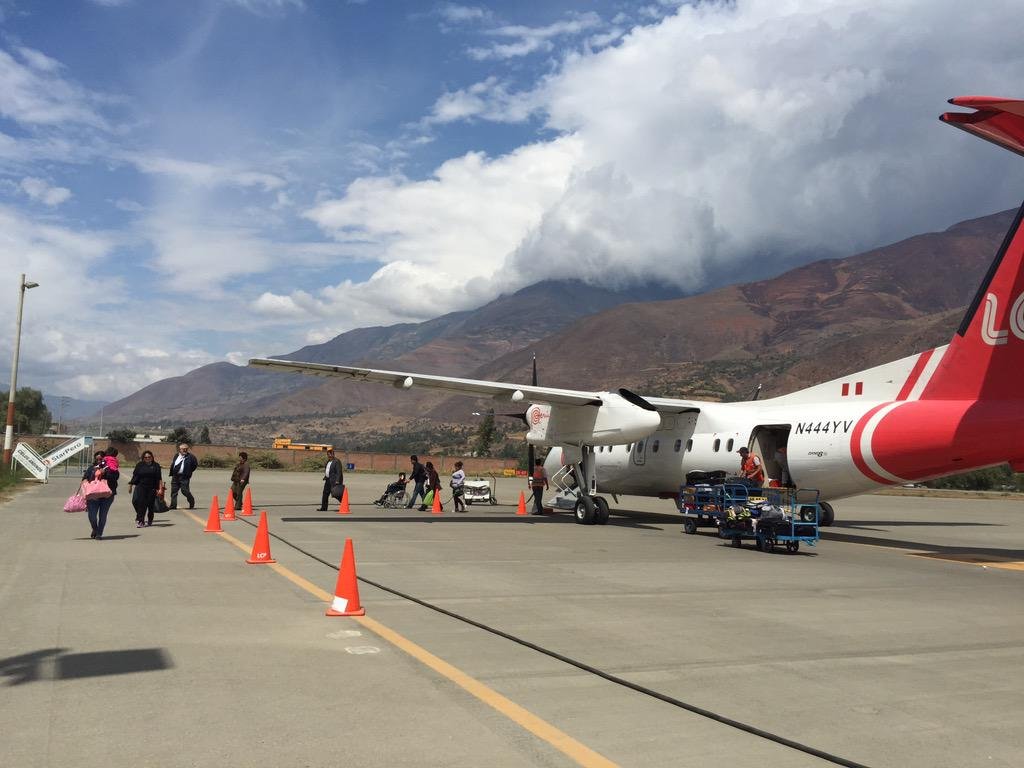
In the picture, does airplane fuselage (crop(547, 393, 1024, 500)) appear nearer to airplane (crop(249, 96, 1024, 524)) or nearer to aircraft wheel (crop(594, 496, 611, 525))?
airplane (crop(249, 96, 1024, 524))

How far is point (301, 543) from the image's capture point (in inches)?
612

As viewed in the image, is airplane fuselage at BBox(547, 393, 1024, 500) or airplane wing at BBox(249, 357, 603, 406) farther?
airplane wing at BBox(249, 357, 603, 406)

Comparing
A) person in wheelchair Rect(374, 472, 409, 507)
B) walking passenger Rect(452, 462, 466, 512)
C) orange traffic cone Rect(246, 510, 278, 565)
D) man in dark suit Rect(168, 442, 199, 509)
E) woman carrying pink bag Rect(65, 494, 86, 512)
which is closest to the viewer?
orange traffic cone Rect(246, 510, 278, 565)

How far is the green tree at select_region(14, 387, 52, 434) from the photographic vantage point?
119 m

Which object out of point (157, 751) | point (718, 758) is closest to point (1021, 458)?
point (718, 758)

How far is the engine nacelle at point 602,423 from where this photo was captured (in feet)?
68.9

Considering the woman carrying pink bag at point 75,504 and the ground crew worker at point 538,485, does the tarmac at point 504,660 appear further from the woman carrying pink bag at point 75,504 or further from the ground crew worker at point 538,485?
the ground crew worker at point 538,485

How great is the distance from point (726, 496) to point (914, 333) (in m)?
147

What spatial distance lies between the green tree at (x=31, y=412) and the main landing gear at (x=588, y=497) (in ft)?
375

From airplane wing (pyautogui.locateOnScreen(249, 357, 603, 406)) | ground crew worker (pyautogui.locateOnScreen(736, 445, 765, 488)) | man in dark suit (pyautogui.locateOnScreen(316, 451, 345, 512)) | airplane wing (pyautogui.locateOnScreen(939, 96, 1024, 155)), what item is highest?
airplane wing (pyautogui.locateOnScreen(939, 96, 1024, 155))

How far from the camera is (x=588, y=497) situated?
73.4 feet

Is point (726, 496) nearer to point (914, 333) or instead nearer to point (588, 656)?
point (588, 656)

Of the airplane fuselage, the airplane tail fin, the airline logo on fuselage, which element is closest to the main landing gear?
the airplane fuselage

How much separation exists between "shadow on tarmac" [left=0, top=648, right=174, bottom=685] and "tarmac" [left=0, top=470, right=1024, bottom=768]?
31mm
